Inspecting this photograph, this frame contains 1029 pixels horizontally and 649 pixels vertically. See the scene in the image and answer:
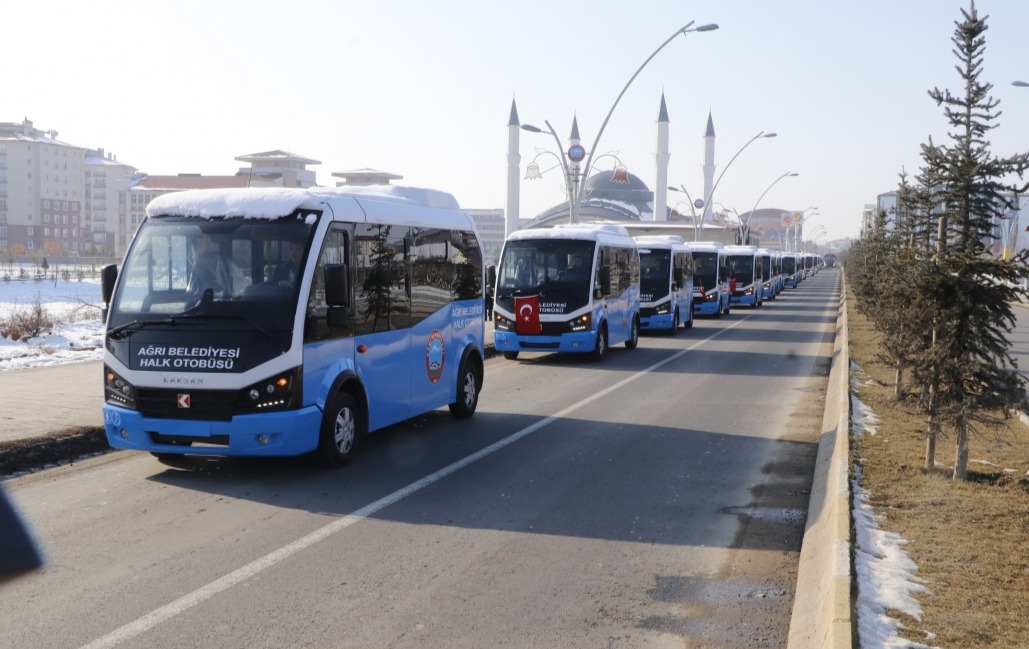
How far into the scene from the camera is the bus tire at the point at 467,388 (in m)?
12.6

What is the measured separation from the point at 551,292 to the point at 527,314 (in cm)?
64

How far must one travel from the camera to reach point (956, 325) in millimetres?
9125

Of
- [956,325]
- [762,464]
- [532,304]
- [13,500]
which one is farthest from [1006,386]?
[532,304]

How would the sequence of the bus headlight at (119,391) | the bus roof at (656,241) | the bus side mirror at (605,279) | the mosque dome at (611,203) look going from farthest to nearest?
the mosque dome at (611,203) < the bus roof at (656,241) < the bus side mirror at (605,279) < the bus headlight at (119,391)

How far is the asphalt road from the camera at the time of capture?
552 cm

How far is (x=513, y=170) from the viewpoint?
437 feet

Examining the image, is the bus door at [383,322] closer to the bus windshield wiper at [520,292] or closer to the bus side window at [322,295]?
the bus side window at [322,295]

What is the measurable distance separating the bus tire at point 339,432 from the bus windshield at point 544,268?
10.7 meters

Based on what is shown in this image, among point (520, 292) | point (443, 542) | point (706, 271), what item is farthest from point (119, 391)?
point (706, 271)

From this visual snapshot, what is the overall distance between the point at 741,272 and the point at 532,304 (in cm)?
3018

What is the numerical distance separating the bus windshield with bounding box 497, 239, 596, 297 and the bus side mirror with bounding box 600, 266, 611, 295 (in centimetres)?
47

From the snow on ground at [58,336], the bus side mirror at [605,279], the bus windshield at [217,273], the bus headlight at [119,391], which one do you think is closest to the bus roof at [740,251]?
the snow on ground at [58,336]

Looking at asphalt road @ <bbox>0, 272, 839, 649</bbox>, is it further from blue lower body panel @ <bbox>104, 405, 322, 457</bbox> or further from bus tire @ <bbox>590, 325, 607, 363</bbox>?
bus tire @ <bbox>590, 325, 607, 363</bbox>

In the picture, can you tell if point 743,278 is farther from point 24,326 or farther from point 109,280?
point 109,280
